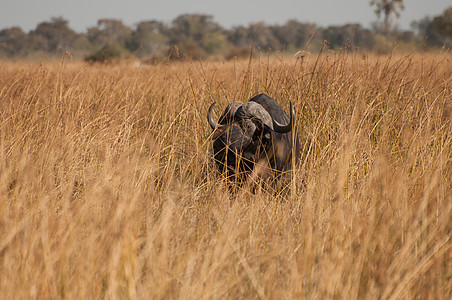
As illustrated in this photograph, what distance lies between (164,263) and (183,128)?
115 inches


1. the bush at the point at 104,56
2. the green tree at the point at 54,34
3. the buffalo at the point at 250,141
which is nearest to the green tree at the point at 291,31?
the green tree at the point at 54,34

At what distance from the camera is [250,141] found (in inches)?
141

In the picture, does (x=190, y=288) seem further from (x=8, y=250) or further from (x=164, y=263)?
(x=8, y=250)

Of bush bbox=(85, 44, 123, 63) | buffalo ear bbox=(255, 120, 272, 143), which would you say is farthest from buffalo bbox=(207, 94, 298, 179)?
bush bbox=(85, 44, 123, 63)

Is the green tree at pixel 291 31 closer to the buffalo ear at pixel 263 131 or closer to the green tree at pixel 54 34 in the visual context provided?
the green tree at pixel 54 34

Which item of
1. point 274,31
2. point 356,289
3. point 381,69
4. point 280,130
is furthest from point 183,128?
point 274,31

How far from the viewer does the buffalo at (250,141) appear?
11.6ft

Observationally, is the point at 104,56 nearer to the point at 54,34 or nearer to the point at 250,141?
the point at 250,141

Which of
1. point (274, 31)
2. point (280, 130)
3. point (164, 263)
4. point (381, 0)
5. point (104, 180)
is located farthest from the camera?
point (274, 31)

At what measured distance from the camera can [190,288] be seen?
1.76m

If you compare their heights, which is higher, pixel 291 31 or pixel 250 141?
pixel 291 31

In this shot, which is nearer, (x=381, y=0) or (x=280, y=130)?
(x=280, y=130)

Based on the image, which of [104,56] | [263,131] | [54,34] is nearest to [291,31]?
[54,34]

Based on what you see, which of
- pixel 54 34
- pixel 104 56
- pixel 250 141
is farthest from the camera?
pixel 54 34
